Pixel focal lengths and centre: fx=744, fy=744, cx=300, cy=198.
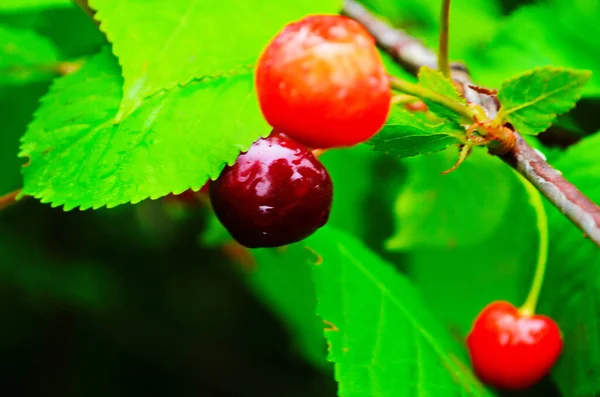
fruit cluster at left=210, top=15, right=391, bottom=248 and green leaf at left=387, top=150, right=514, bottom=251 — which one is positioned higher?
fruit cluster at left=210, top=15, right=391, bottom=248

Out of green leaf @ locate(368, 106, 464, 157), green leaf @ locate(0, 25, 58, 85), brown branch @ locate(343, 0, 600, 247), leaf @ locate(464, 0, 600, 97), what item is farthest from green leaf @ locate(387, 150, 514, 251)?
green leaf @ locate(0, 25, 58, 85)

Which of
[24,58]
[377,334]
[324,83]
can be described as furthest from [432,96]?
[24,58]

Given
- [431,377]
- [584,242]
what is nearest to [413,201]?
[584,242]

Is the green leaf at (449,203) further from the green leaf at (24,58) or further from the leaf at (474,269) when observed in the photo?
the green leaf at (24,58)

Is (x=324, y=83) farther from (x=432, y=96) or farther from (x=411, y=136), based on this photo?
(x=411, y=136)

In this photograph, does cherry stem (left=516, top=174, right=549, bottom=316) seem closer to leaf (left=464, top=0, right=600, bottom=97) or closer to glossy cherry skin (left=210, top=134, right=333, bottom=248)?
glossy cherry skin (left=210, top=134, right=333, bottom=248)

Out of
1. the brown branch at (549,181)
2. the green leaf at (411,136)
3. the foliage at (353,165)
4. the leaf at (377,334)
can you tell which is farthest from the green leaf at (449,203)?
the green leaf at (411,136)
